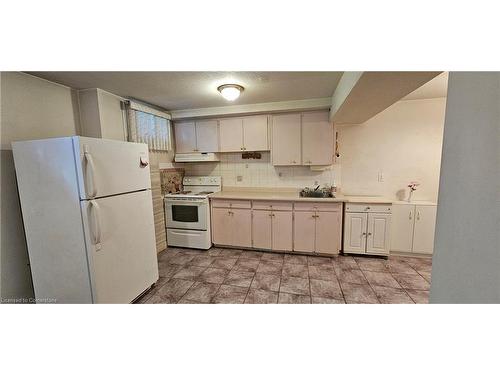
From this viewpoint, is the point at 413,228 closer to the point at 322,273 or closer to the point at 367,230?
the point at 367,230

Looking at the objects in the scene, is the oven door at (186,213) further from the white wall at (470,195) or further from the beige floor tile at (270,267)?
the white wall at (470,195)

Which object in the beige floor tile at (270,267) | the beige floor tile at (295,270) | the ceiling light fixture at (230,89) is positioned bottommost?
the beige floor tile at (295,270)

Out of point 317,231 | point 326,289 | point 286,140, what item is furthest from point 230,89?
point 326,289

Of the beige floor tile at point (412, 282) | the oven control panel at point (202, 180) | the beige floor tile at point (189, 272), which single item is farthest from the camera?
the oven control panel at point (202, 180)

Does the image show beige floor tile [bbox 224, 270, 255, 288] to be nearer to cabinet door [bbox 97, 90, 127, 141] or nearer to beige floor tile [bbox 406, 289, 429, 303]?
beige floor tile [bbox 406, 289, 429, 303]

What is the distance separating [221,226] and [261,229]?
648 mm

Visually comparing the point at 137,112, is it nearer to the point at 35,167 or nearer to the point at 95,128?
the point at 95,128

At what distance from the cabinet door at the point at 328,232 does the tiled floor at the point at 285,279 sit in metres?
0.16

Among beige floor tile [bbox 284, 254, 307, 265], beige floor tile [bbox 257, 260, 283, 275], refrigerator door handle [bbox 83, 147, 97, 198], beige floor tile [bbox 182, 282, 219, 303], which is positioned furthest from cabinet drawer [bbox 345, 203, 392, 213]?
refrigerator door handle [bbox 83, 147, 97, 198]

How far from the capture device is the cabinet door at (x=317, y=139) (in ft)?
9.64

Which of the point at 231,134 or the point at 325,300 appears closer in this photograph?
the point at 325,300

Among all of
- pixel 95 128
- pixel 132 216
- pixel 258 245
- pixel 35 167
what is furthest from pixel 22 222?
pixel 258 245

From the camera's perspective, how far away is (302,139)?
9.97 feet

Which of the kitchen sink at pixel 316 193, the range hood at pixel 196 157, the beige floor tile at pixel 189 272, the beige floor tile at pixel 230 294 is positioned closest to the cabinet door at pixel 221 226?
the beige floor tile at pixel 189 272
